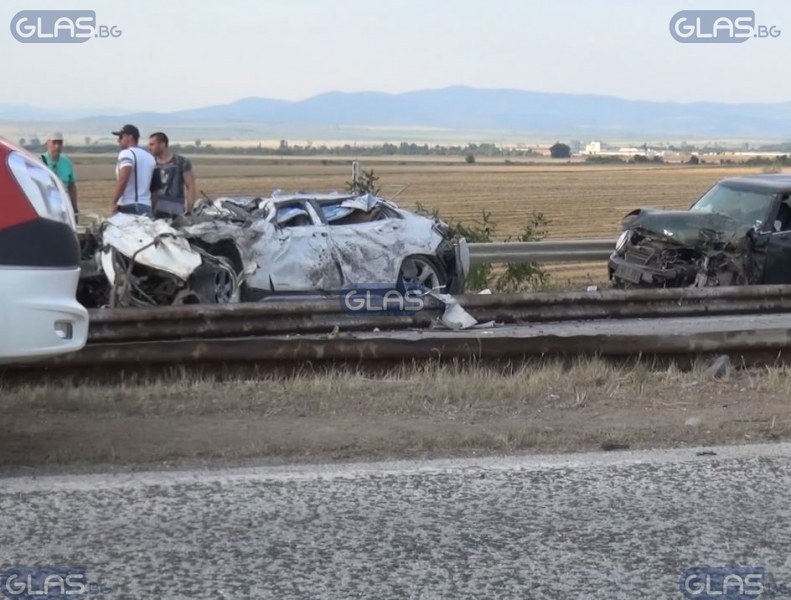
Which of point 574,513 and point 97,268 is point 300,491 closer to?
point 574,513

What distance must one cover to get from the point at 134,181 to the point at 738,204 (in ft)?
23.1

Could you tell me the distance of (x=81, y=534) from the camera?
4.69 meters

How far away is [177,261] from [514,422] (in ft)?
15.4

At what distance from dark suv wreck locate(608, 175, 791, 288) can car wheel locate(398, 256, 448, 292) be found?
260 centimetres

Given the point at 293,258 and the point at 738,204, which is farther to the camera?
the point at 738,204

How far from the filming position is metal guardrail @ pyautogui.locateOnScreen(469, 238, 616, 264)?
547 inches

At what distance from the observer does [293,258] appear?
1124cm

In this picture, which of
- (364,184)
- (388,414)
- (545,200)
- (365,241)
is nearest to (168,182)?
(365,241)

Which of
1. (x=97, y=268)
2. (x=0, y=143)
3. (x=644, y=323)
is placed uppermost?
(x=0, y=143)

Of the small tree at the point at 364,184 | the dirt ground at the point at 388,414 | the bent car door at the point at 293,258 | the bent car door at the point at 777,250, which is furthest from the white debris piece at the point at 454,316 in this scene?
the small tree at the point at 364,184

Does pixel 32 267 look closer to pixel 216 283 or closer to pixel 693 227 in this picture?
pixel 216 283

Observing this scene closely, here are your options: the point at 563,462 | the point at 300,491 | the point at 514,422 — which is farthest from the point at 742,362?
the point at 300,491

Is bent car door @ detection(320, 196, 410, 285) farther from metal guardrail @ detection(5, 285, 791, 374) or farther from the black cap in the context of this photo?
the black cap

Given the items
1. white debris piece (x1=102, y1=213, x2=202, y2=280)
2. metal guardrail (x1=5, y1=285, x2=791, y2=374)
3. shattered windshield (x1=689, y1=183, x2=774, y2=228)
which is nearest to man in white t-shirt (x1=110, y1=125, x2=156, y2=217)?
white debris piece (x1=102, y1=213, x2=202, y2=280)
